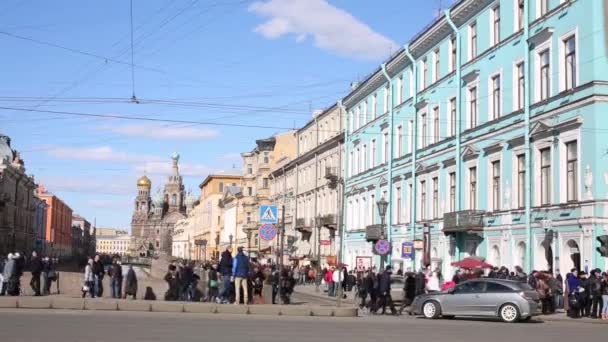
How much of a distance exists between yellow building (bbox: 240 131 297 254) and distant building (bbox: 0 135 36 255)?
32.8 m

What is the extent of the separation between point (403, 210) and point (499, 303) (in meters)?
26.4

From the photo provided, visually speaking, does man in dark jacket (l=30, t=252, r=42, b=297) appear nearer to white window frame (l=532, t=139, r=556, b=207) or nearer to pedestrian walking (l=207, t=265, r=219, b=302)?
pedestrian walking (l=207, t=265, r=219, b=302)

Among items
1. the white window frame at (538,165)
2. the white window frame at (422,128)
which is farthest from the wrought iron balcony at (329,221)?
the white window frame at (538,165)

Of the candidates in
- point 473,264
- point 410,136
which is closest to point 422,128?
point 410,136

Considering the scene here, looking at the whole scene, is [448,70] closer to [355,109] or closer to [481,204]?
[481,204]

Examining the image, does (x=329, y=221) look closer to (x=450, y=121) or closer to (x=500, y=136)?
(x=450, y=121)

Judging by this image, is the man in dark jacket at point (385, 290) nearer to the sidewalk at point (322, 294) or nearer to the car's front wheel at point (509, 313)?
the car's front wheel at point (509, 313)

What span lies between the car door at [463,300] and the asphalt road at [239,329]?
2058 millimetres

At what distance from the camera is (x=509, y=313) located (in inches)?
982

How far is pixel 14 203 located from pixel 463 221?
10147 centimetres

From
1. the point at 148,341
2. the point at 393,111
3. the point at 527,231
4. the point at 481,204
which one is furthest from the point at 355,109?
the point at 148,341

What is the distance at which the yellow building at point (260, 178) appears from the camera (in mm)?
93062

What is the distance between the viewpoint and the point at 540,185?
112 feet

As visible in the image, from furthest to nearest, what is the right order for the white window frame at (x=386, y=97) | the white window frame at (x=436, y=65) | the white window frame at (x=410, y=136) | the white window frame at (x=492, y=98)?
the white window frame at (x=386, y=97) < the white window frame at (x=410, y=136) < the white window frame at (x=436, y=65) < the white window frame at (x=492, y=98)
